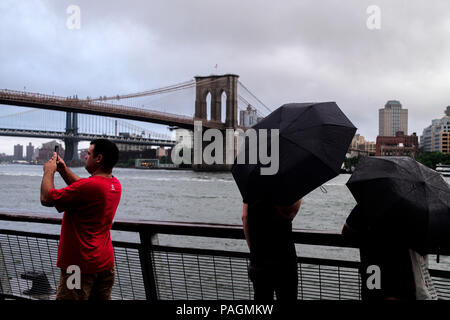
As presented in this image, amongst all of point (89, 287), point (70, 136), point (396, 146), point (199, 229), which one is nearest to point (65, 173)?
point (89, 287)

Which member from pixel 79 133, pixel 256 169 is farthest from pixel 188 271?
pixel 79 133

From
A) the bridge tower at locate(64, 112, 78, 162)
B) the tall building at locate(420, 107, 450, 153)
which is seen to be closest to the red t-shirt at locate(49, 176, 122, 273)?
the bridge tower at locate(64, 112, 78, 162)

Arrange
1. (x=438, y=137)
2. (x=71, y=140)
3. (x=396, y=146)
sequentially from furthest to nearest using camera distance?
1. (x=438, y=137)
2. (x=396, y=146)
3. (x=71, y=140)

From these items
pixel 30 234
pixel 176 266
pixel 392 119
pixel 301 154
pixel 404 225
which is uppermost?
pixel 392 119

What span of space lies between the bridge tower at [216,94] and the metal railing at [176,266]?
44.1 meters

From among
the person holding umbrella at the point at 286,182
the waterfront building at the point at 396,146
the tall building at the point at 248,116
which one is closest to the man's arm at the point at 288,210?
the person holding umbrella at the point at 286,182

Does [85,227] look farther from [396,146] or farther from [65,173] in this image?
[396,146]

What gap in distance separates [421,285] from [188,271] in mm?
1353

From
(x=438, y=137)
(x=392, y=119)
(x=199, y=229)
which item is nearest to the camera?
(x=199, y=229)

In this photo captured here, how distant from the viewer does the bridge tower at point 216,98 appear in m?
49.0

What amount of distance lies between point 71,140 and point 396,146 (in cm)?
4202

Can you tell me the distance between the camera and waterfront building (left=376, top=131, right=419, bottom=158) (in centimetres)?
5803

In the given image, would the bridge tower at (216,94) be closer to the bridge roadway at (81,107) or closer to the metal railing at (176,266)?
the bridge roadway at (81,107)

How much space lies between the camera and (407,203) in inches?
52.5
